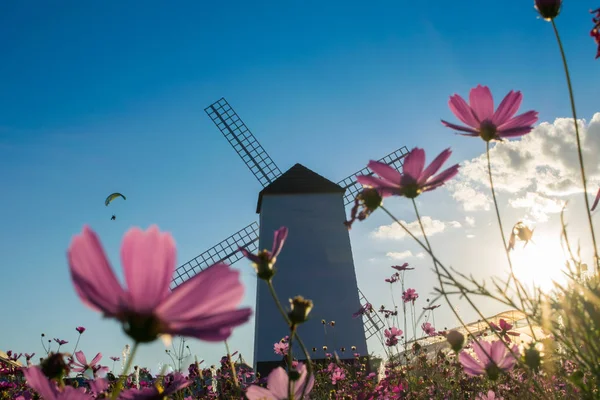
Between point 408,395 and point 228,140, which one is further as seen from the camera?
point 228,140

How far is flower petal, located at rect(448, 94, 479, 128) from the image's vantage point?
1.19 metres

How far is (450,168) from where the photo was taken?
1.00 metres

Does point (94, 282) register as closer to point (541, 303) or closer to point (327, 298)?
point (541, 303)

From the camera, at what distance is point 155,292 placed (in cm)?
50

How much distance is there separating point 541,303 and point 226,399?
2.39 meters

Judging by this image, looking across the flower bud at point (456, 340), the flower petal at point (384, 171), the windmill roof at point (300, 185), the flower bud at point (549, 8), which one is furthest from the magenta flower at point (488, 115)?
the windmill roof at point (300, 185)

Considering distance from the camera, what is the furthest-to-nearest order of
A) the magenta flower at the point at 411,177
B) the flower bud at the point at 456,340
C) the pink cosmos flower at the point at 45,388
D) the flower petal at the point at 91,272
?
1. the flower bud at the point at 456,340
2. the magenta flower at the point at 411,177
3. the pink cosmos flower at the point at 45,388
4. the flower petal at the point at 91,272

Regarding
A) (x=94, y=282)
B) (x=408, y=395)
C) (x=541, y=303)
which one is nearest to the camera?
(x=94, y=282)

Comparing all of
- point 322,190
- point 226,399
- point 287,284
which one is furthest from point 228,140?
point 226,399

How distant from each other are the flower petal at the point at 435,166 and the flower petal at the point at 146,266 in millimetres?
664

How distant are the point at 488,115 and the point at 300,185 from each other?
1342 cm

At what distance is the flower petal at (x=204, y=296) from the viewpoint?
51 centimetres

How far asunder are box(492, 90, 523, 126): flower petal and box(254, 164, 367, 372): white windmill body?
33.8ft

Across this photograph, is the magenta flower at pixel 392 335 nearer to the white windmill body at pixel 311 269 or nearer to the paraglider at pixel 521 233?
the paraglider at pixel 521 233
